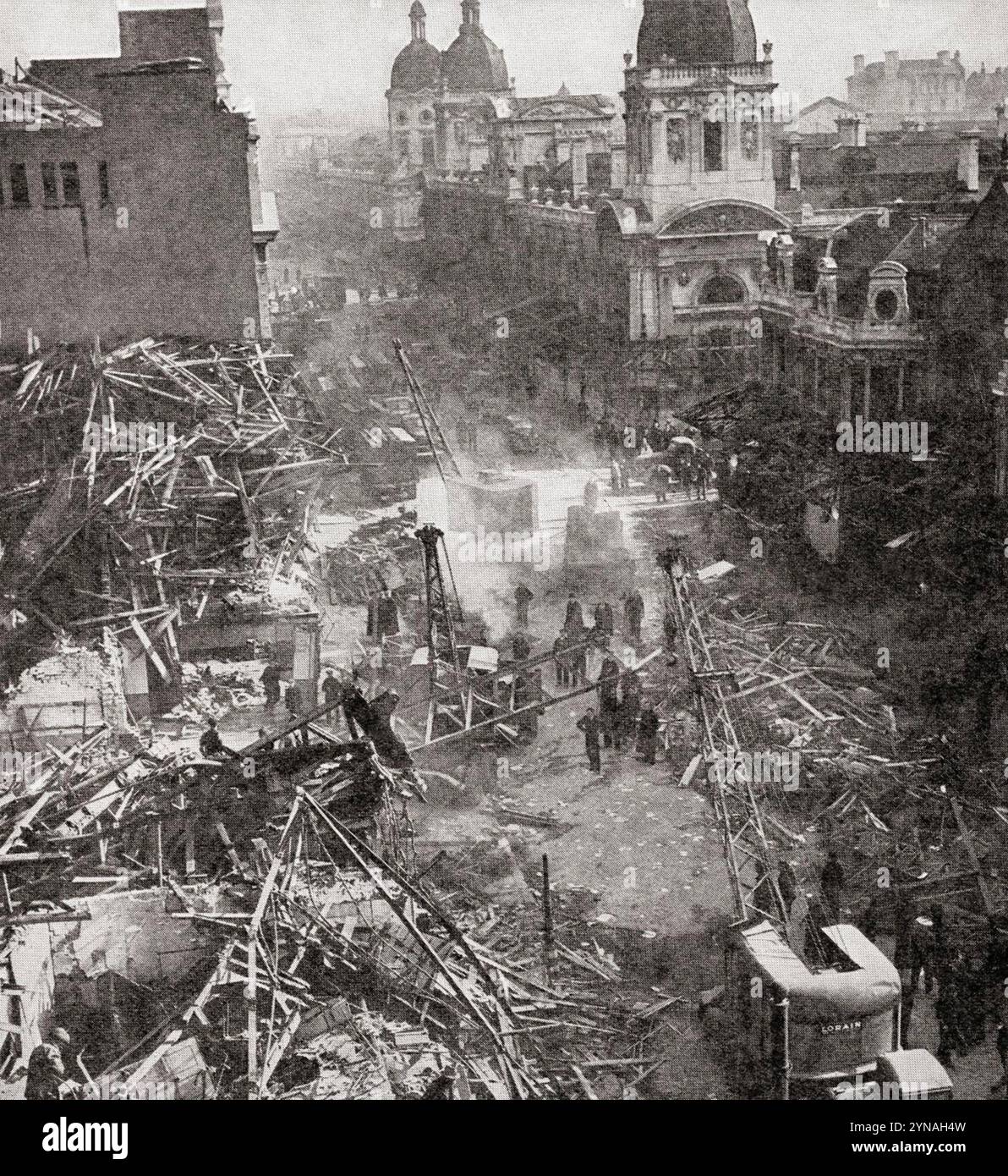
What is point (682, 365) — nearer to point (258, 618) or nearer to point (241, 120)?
point (241, 120)

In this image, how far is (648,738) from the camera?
25719mm

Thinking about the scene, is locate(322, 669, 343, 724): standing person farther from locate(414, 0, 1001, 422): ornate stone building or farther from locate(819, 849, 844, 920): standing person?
locate(414, 0, 1001, 422): ornate stone building

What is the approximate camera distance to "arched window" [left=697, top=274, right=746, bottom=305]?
6031 centimetres

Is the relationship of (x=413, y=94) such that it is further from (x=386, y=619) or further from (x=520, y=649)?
(x=520, y=649)

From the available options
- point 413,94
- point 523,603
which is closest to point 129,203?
point 523,603

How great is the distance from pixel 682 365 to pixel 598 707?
102 ft

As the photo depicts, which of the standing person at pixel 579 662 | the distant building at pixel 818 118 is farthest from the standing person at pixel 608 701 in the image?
the distant building at pixel 818 118

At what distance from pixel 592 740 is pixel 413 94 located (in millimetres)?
58444

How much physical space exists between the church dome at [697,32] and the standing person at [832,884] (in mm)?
44476

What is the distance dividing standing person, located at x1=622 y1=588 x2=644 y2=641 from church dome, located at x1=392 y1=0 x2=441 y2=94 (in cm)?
5040

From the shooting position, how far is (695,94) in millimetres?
58719

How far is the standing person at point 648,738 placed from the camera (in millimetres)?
25609

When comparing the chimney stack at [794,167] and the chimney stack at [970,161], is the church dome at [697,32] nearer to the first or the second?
the chimney stack at [794,167]

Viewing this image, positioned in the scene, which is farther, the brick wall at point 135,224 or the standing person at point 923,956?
the brick wall at point 135,224
